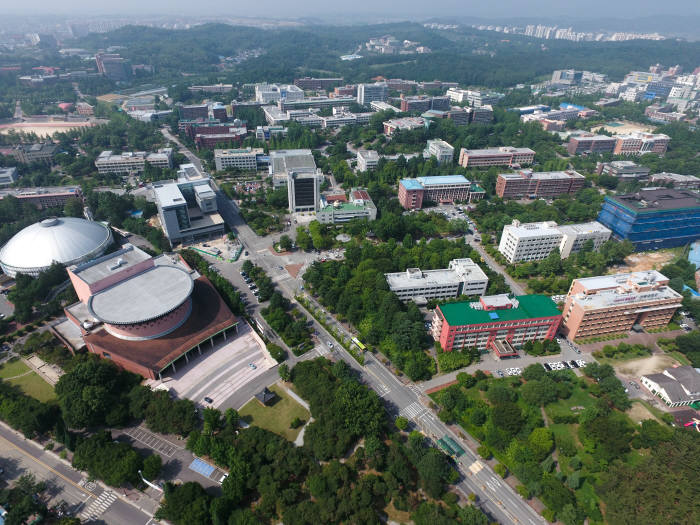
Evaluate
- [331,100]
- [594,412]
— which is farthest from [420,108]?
[594,412]

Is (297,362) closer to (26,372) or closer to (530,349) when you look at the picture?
(530,349)

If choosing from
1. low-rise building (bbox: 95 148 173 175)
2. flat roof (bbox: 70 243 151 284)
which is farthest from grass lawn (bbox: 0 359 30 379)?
low-rise building (bbox: 95 148 173 175)

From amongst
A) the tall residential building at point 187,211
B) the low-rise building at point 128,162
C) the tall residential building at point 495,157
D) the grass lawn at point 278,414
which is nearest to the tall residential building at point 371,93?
the tall residential building at point 495,157

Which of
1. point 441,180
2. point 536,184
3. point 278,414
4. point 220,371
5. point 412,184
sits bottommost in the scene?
point 220,371

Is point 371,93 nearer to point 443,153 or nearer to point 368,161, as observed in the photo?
point 443,153

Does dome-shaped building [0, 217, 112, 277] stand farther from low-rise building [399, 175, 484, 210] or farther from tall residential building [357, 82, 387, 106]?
tall residential building [357, 82, 387, 106]

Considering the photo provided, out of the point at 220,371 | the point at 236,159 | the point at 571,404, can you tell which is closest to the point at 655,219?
the point at 571,404
